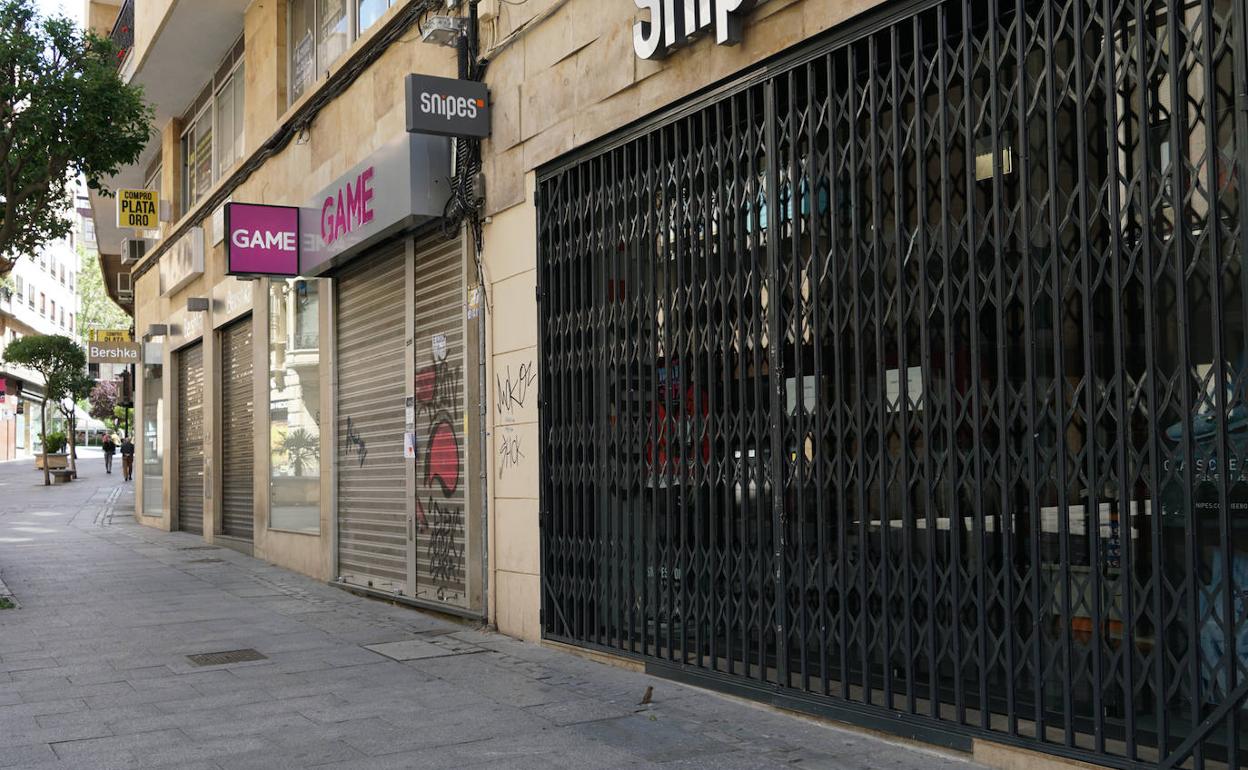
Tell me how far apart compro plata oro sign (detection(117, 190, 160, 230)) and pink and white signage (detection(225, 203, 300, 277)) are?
9.09 meters

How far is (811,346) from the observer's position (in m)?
6.05

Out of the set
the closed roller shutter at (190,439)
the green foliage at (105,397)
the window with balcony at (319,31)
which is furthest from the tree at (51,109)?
the green foliage at (105,397)

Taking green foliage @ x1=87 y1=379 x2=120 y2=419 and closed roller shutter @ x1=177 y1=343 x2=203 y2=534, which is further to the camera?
green foliage @ x1=87 y1=379 x2=120 y2=419

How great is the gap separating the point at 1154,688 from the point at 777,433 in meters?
Answer: 2.32

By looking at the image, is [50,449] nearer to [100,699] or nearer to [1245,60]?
[100,699]

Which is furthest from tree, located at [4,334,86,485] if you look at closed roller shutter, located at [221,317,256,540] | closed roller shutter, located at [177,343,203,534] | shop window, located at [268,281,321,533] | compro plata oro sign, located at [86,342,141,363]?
shop window, located at [268,281,321,533]

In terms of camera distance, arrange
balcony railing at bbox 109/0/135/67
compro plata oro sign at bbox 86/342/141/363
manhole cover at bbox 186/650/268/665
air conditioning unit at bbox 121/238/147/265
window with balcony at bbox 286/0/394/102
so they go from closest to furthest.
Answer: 1. manhole cover at bbox 186/650/268/665
2. window with balcony at bbox 286/0/394/102
3. balcony railing at bbox 109/0/135/67
4. air conditioning unit at bbox 121/238/147/265
5. compro plata oro sign at bbox 86/342/141/363

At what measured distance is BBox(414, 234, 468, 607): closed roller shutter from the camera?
9.76m

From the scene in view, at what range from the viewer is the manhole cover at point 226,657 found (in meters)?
7.93


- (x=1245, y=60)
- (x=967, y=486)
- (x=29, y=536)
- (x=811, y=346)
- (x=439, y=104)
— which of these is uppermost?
(x=439, y=104)

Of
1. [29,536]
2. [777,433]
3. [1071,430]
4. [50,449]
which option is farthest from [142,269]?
[50,449]

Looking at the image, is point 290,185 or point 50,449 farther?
point 50,449

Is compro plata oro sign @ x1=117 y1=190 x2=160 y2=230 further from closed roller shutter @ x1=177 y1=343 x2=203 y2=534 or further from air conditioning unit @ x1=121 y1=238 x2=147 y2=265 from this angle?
air conditioning unit @ x1=121 y1=238 x2=147 y2=265

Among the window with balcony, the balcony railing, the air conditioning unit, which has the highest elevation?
the balcony railing
